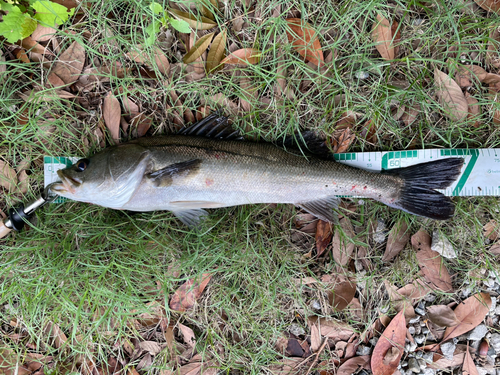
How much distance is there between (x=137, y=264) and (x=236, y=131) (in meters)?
1.65

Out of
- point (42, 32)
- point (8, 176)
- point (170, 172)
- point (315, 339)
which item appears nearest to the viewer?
point (170, 172)

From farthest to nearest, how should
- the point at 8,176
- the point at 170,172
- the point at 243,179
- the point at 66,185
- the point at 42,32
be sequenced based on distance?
the point at 8,176, the point at 42,32, the point at 243,179, the point at 170,172, the point at 66,185

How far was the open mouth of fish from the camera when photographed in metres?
2.48

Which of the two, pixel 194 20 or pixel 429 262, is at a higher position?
pixel 194 20

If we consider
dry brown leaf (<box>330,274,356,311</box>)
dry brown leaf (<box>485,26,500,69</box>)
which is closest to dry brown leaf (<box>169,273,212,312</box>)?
dry brown leaf (<box>330,274,356,311</box>)

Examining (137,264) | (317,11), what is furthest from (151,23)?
(137,264)

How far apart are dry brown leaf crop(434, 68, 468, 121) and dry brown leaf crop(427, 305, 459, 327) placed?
199 centimetres

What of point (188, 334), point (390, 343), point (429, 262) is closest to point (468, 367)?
point (390, 343)

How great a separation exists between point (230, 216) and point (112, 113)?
1.59 m

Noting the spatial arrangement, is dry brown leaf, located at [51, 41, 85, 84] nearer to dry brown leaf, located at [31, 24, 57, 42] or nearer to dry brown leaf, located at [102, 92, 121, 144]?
dry brown leaf, located at [31, 24, 57, 42]

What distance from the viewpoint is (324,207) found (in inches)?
114

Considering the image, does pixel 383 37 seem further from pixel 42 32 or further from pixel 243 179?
pixel 42 32

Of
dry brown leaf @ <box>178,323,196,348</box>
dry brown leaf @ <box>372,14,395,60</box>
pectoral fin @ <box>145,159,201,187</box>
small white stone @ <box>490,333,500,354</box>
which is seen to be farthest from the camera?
small white stone @ <box>490,333,500,354</box>

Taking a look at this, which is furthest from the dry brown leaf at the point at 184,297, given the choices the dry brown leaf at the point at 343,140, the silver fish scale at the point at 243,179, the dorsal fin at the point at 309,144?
the dry brown leaf at the point at 343,140
